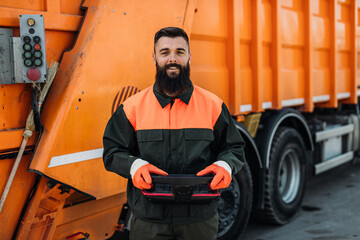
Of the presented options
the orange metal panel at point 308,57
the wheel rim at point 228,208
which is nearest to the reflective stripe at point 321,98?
the orange metal panel at point 308,57

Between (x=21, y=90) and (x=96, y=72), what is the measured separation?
454 millimetres

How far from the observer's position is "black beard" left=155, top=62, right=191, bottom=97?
7.59 feet

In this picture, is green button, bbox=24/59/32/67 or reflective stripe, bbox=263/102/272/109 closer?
green button, bbox=24/59/32/67

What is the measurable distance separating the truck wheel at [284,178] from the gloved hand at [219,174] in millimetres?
2556

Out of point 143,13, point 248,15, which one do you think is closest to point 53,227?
point 143,13

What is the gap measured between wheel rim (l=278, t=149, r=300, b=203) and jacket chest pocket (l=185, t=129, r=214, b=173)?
10.0ft

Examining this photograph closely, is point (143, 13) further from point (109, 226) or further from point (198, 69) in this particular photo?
point (109, 226)

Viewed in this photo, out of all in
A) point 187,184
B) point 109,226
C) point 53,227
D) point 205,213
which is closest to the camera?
point 187,184

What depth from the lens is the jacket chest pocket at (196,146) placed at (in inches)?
90.2

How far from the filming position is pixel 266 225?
5082 millimetres

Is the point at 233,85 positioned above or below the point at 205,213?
above

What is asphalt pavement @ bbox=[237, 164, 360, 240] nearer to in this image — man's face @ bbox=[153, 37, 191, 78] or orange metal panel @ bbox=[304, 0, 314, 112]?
orange metal panel @ bbox=[304, 0, 314, 112]

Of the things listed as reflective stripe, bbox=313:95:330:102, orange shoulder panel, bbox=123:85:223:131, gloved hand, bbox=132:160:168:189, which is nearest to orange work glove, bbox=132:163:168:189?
gloved hand, bbox=132:160:168:189

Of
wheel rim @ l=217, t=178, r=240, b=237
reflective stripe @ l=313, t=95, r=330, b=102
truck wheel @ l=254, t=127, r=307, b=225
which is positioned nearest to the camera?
wheel rim @ l=217, t=178, r=240, b=237
